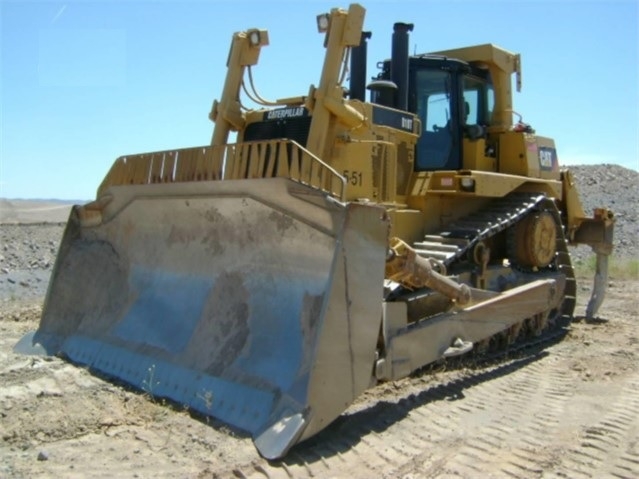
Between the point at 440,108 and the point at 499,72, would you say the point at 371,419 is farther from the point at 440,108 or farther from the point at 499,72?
the point at 499,72

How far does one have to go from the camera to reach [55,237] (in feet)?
56.3

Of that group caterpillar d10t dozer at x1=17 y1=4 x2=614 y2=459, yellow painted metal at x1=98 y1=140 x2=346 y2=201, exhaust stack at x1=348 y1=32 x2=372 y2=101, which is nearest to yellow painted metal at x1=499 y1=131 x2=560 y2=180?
caterpillar d10t dozer at x1=17 y1=4 x2=614 y2=459

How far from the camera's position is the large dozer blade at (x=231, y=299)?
12.8 feet

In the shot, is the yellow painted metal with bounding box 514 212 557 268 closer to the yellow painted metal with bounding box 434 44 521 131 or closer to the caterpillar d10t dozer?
the caterpillar d10t dozer

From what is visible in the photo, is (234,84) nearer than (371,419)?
No

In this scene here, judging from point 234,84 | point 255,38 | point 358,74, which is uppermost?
point 255,38

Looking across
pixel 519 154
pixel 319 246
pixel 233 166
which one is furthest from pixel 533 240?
pixel 233 166

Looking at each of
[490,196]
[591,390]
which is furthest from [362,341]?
[490,196]

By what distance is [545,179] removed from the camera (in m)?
7.62

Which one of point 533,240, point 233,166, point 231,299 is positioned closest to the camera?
point 233,166

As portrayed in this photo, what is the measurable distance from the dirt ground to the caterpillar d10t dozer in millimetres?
237

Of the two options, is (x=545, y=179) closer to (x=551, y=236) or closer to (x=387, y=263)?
(x=551, y=236)

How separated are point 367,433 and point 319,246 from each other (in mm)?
1161

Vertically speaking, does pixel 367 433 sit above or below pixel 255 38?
below
